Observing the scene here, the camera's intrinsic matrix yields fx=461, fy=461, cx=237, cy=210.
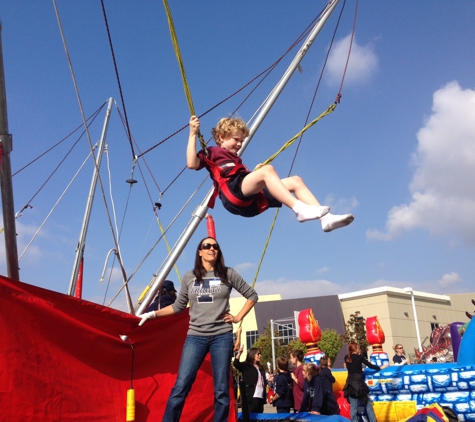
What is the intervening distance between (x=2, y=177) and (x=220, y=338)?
2527 millimetres

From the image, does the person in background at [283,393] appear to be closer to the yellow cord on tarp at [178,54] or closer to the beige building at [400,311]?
the yellow cord on tarp at [178,54]

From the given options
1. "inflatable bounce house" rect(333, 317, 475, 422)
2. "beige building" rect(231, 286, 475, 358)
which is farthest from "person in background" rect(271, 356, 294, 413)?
"beige building" rect(231, 286, 475, 358)

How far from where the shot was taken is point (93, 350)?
3.65m

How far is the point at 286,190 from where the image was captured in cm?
296

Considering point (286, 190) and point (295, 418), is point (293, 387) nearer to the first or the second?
point (295, 418)

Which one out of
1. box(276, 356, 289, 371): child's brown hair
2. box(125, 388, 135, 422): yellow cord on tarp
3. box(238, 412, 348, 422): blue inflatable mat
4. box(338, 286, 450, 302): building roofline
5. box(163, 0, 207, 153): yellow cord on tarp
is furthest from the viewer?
box(338, 286, 450, 302): building roofline

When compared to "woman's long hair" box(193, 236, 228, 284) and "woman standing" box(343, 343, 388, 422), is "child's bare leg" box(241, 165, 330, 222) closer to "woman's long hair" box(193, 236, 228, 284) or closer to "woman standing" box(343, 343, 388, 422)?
"woman's long hair" box(193, 236, 228, 284)

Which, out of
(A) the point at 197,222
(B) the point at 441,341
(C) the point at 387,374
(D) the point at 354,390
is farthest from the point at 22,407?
(B) the point at 441,341

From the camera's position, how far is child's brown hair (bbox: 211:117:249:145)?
143 inches

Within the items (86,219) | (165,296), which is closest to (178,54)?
(165,296)

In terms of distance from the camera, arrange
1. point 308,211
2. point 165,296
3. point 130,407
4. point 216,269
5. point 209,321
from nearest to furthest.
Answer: point 308,211
point 209,321
point 216,269
point 130,407
point 165,296

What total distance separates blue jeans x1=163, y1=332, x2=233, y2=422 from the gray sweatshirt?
0.20 feet

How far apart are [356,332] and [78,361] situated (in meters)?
31.4

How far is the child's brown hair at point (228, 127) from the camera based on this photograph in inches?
143
